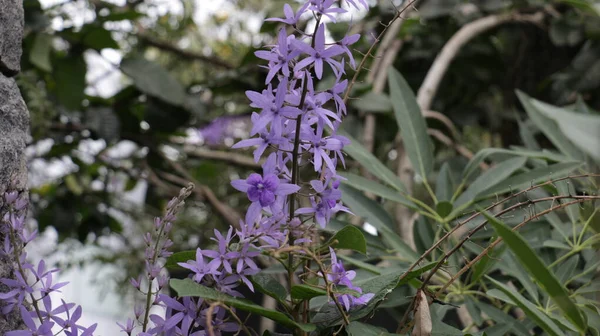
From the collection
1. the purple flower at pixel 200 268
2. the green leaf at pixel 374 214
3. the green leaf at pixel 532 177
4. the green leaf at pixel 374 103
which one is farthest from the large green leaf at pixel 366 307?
the green leaf at pixel 374 103

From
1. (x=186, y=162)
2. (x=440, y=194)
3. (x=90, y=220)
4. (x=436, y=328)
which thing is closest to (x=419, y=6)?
(x=186, y=162)

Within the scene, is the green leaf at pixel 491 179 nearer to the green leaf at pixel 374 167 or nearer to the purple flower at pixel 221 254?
the green leaf at pixel 374 167

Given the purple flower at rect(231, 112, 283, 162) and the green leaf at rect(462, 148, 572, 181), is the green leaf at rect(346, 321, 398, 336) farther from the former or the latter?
the green leaf at rect(462, 148, 572, 181)

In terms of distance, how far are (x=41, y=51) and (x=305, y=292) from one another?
0.86 metres

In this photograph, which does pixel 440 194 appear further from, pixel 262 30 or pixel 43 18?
pixel 43 18

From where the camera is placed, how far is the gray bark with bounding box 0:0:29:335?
1.83 feet

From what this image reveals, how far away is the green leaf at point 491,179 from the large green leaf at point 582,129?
1.66 ft

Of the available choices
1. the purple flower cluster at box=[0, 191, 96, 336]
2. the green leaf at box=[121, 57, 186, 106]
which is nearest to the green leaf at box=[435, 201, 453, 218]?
the purple flower cluster at box=[0, 191, 96, 336]

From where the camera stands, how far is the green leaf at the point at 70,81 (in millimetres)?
1218

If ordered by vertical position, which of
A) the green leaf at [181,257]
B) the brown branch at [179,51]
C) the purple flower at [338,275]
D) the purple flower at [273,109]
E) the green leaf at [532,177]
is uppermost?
the brown branch at [179,51]

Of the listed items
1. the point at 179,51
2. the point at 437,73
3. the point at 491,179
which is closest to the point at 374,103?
the point at 437,73

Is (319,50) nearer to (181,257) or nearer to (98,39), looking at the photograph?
(181,257)

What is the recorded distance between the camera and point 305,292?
19.8 inches

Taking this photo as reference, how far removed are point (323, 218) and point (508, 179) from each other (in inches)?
15.7
